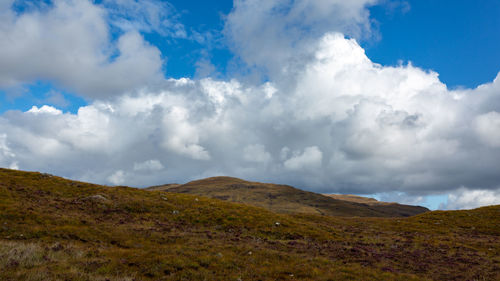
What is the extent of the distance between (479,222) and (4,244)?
261 feet

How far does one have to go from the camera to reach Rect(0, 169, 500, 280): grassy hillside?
1831cm

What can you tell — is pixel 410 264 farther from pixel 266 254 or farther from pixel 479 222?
pixel 479 222

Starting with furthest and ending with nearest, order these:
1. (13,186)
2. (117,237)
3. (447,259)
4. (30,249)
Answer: (13,186) < (447,259) < (117,237) < (30,249)

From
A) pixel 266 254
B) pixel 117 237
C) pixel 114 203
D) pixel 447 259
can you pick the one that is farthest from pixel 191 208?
pixel 447 259

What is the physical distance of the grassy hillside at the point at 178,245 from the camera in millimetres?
18312

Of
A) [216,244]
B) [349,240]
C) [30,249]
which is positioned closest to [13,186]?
[30,249]

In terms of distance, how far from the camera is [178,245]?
25.2 metres

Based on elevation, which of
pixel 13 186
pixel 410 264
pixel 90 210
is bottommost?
pixel 410 264

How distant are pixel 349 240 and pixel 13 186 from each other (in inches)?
1910

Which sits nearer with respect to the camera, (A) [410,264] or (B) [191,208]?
(A) [410,264]

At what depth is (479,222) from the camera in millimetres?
60938

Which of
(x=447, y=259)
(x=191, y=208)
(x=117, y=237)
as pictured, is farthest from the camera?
(x=191, y=208)

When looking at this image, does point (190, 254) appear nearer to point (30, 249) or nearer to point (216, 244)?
point (216, 244)

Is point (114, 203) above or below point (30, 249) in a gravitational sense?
above
